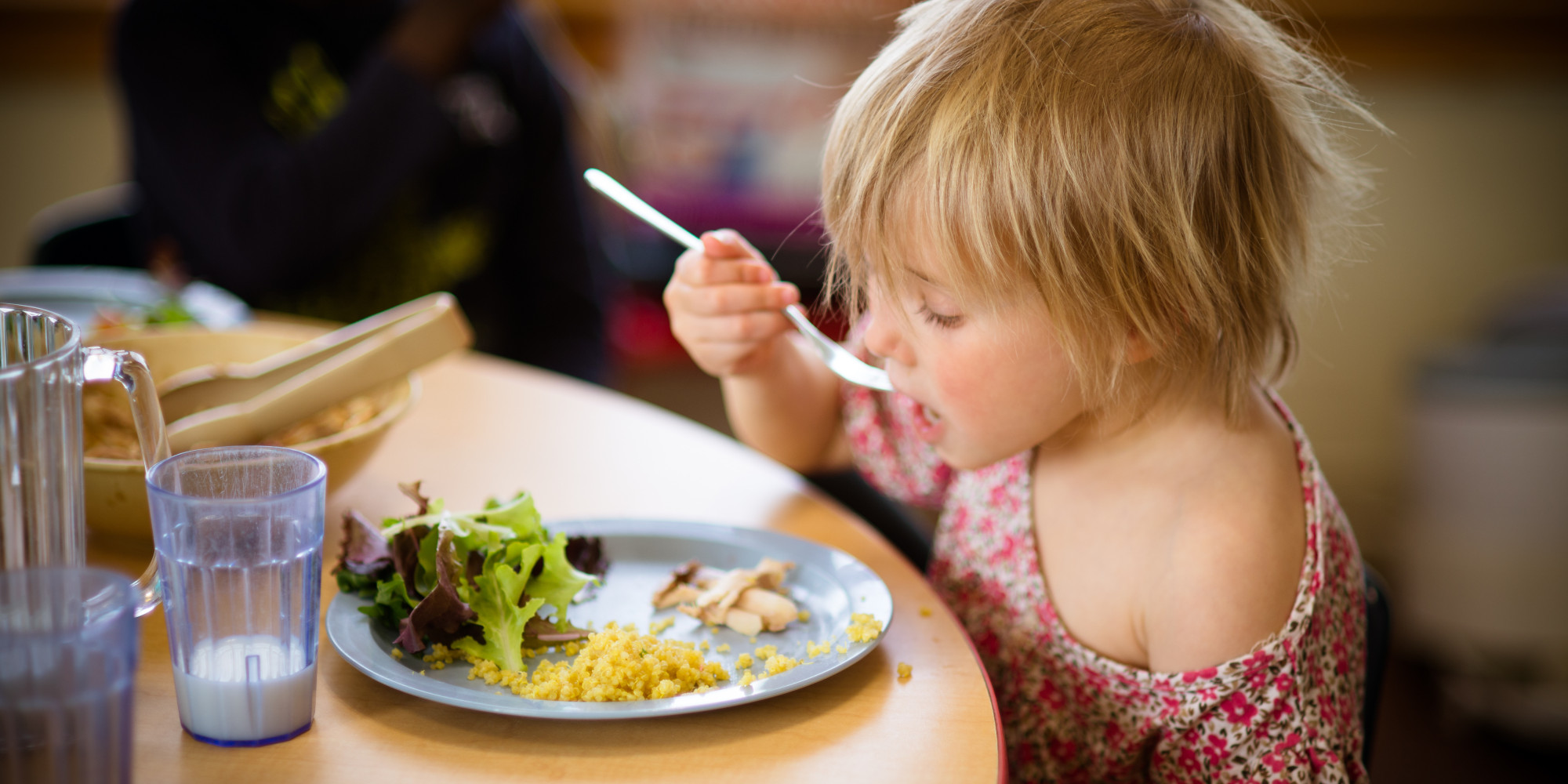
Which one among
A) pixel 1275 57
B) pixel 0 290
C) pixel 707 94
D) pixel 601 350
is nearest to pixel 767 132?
pixel 707 94

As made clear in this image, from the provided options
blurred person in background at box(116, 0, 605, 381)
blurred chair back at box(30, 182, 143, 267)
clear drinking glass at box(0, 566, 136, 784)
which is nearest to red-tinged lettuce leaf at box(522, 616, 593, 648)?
clear drinking glass at box(0, 566, 136, 784)

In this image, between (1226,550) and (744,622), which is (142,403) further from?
(1226,550)

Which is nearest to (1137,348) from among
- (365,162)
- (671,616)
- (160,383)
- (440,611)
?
(671,616)

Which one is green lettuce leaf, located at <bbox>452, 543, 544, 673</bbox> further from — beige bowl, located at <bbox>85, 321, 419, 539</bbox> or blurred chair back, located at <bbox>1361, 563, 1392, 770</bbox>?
blurred chair back, located at <bbox>1361, 563, 1392, 770</bbox>

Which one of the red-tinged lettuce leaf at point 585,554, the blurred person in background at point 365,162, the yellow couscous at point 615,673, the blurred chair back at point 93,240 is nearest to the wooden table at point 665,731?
the yellow couscous at point 615,673

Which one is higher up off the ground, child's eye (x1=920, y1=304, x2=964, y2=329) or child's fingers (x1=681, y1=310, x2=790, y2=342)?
child's eye (x1=920, y1=304, x2=964, y2=329)

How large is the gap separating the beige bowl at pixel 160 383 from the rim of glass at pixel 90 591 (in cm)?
23

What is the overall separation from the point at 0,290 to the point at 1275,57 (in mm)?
1245

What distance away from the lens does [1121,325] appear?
0.75 metres

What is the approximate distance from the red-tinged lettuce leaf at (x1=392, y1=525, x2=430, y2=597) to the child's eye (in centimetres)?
34

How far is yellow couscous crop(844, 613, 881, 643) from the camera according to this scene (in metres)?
0.65

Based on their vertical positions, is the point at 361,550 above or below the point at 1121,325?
below

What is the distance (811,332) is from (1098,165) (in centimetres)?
27

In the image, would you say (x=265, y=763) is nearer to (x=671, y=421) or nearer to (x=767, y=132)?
(x=671, y=421)
